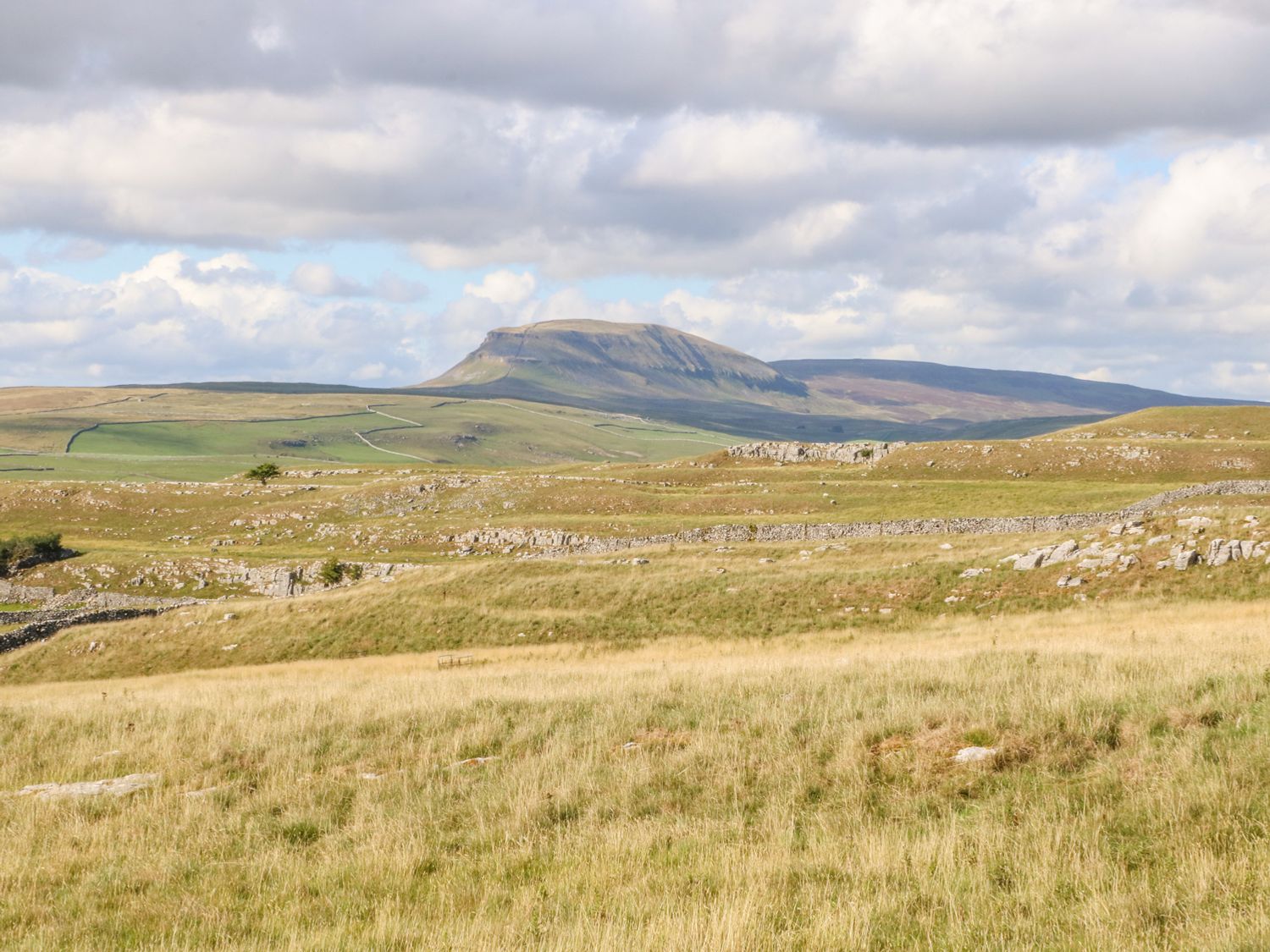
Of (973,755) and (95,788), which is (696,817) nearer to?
(973,755)

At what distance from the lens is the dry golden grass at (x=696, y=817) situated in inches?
329

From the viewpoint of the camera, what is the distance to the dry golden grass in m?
8.36

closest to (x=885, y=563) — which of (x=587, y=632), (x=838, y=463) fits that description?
(x=587, y=632)

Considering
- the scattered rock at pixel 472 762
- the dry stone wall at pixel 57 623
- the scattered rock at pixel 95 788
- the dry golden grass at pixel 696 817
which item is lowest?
the dry stone wall at pixel 57 623

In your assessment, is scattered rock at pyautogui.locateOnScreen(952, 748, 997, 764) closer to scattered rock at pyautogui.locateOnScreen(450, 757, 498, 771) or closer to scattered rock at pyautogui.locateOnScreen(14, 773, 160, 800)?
scattered rock at pyautogui.locateOnScreen(450, 757, 498, 771)

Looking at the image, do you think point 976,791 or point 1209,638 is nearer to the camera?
point 976,791

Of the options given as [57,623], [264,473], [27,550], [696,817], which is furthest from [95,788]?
[264,473]

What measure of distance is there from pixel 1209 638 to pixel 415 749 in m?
18.8

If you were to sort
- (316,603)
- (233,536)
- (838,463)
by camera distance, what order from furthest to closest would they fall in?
(838,463) < (233,536) < (316,603)

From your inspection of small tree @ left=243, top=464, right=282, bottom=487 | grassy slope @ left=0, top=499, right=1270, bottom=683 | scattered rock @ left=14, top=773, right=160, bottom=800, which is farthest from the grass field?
small tree @ left=243, top=464, right=282, bottom=487

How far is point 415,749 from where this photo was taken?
649 inches

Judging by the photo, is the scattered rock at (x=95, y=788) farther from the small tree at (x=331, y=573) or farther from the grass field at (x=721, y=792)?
the small tree at (x=331, y=573)

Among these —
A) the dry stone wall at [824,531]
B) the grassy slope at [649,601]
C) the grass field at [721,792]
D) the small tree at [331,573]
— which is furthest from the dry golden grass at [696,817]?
the small tree at [331,573]

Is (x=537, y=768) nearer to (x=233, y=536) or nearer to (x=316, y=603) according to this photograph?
(x=316, y=603)
